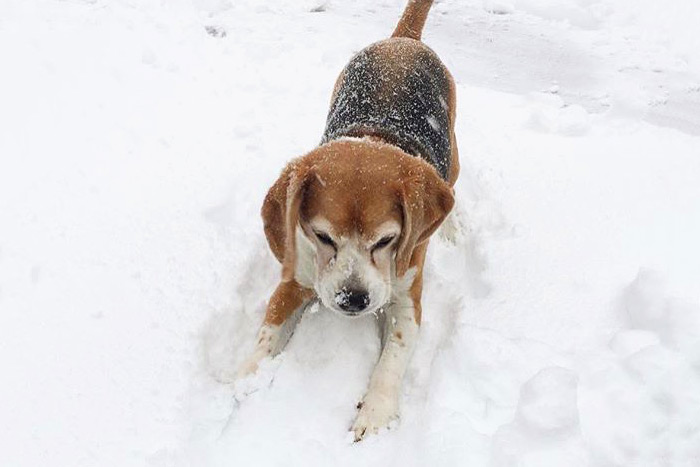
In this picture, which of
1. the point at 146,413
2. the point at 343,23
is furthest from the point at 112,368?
the point at 343,23

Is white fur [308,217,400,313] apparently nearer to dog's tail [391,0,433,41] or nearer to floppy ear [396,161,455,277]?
floppy ear [396,161,455,277]

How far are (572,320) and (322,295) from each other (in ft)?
3.86

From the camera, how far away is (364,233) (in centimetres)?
267

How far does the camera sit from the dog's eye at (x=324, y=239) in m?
2.78

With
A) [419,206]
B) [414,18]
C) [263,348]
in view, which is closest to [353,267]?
[419,206]

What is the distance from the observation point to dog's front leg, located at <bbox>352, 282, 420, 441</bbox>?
273 cm

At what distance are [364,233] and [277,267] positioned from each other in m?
1.00

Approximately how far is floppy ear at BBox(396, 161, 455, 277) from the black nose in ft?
0.90

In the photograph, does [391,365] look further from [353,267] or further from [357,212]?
[357,212]

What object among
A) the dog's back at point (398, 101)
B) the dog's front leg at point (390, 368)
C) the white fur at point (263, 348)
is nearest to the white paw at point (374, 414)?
the dog's front leg at point (390, 368)

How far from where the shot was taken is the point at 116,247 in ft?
11.1

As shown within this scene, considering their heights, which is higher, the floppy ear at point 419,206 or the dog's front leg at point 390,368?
the floppy ear at point 419,206

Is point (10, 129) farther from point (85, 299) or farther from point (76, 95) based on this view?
point (85, 299)

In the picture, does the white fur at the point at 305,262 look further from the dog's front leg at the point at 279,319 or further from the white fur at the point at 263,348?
the white fur at the point at 263,348
